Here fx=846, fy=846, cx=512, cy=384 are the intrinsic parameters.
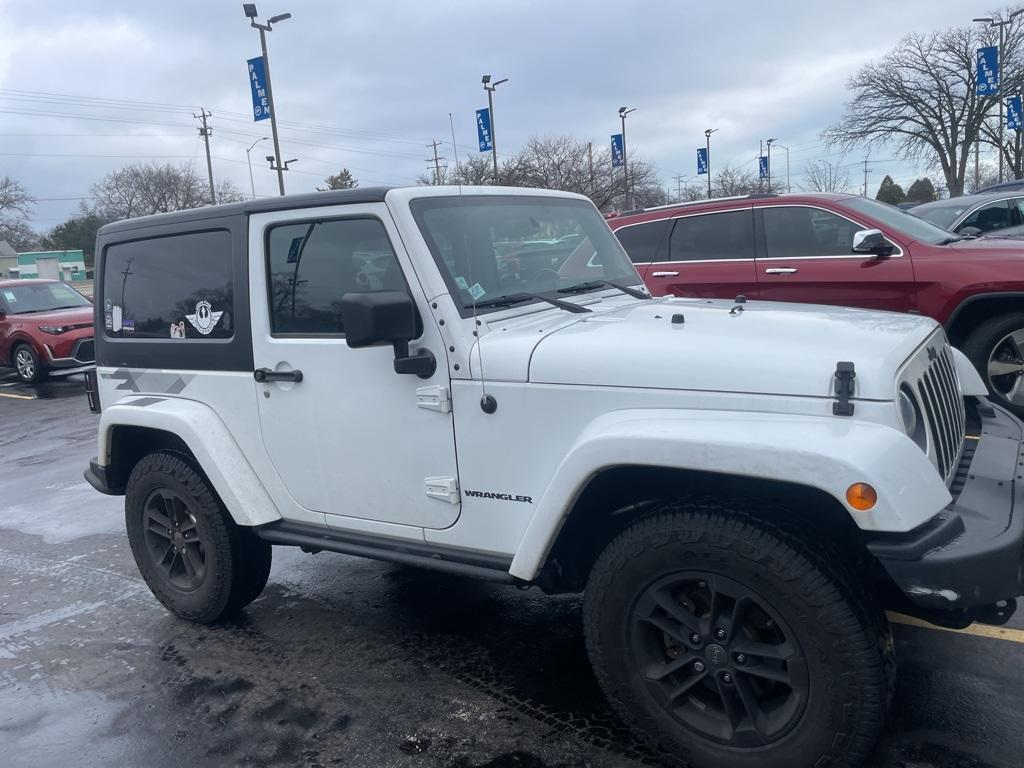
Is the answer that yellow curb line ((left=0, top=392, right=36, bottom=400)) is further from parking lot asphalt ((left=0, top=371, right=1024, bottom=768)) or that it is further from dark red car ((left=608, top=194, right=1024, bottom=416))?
dark red car ((left=608, top=194, right=1024, bottom=416))

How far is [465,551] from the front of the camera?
315cm

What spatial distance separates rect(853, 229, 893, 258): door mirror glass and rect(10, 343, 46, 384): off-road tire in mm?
12506

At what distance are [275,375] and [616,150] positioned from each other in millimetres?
36575

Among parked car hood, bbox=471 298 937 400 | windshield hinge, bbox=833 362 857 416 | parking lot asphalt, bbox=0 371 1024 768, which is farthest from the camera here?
parking lot asphalt, bbox=0 371 1024 768

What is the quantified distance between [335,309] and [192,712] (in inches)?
68.0

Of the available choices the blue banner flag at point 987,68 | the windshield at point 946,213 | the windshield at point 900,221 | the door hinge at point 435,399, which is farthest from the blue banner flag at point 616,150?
the door hinge at point 435,399

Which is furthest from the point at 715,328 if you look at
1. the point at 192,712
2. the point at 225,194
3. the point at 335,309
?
the point at 225,194

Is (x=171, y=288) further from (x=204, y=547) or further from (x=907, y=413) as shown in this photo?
(x=907, y=413)

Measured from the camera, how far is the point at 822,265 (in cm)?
686

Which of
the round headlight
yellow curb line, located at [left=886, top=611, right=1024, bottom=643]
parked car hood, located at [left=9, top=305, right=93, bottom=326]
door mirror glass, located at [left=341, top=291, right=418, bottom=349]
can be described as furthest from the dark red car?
parked car hood, located at [left=9, top=305, right=93, bottom=326]

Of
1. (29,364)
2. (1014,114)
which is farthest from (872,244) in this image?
(1014,114)

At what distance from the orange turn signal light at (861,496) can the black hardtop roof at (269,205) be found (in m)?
1.97

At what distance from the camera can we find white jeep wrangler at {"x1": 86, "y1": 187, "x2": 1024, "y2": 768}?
2.38 metres

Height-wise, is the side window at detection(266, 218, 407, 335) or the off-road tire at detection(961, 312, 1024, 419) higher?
the side window at detection(266, 218, 407, 335)
